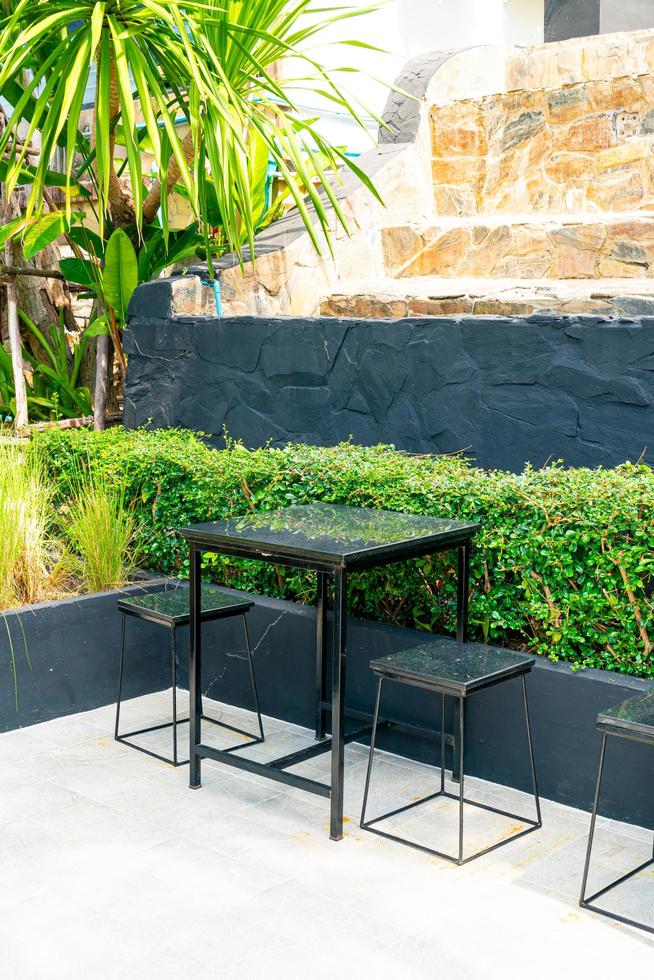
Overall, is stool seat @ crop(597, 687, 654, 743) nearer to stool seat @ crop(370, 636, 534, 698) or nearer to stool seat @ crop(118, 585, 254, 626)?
stool seat @ crop(370, 636, 534, 698)

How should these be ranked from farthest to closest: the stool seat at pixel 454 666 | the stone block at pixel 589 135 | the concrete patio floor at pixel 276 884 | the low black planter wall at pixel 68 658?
the stone block at pixel 589 135
the low black planter wall at pixel 68 658
the stool seat at pixel 454 666
the concrete patio floor at pixel 276 884

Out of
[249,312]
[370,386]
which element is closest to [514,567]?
[370,386]

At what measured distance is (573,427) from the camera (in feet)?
16.6

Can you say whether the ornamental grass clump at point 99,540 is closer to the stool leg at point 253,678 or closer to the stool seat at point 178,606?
the stool seat at point 178,606

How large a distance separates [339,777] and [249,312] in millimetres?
3859

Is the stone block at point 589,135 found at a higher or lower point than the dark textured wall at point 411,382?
higher

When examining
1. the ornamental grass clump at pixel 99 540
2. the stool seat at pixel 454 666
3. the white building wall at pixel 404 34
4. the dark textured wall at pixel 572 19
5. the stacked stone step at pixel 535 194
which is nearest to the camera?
the stool seat at pixel 454 666

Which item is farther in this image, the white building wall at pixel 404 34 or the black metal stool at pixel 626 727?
the white building wall at pixel 404 34

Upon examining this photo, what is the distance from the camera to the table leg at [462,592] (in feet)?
13.6

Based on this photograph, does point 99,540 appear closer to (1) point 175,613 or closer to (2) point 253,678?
(1) point 175,613

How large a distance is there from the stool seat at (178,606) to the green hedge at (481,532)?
422 millimetres

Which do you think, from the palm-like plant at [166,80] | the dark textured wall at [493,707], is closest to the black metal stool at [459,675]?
the dark textured wall at [493,707]

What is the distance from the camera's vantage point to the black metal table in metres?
3.68

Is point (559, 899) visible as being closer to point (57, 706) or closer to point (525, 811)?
point (525, 811)
